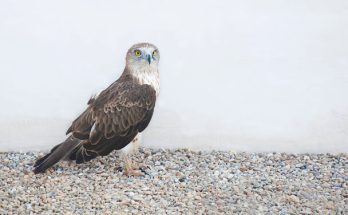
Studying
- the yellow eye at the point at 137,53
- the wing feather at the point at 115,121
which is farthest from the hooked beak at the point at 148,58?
the wing feather at the point at 115,121

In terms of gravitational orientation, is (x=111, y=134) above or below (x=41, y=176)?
above

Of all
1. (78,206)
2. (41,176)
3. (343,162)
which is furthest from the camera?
(343,162)

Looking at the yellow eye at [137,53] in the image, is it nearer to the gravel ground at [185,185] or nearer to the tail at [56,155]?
the tail at [56,155]

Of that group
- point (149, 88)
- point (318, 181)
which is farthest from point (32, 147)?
point (318, 181)

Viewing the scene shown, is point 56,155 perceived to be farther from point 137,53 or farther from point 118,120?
point 137,53

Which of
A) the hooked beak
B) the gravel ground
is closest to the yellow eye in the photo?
the hooked beak

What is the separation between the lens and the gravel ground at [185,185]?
6832mm

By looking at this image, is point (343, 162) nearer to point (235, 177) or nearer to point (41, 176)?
point (235, 177)

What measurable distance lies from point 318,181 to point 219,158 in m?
1.17

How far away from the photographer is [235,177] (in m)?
7.59

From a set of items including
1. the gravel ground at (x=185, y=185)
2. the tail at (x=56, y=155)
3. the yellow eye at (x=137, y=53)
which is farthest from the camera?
the yellow eye at (x=137, y=53)

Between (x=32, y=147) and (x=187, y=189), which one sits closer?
(x=187, y=189)

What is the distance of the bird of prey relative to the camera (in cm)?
752

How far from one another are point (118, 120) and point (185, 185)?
936 mm
